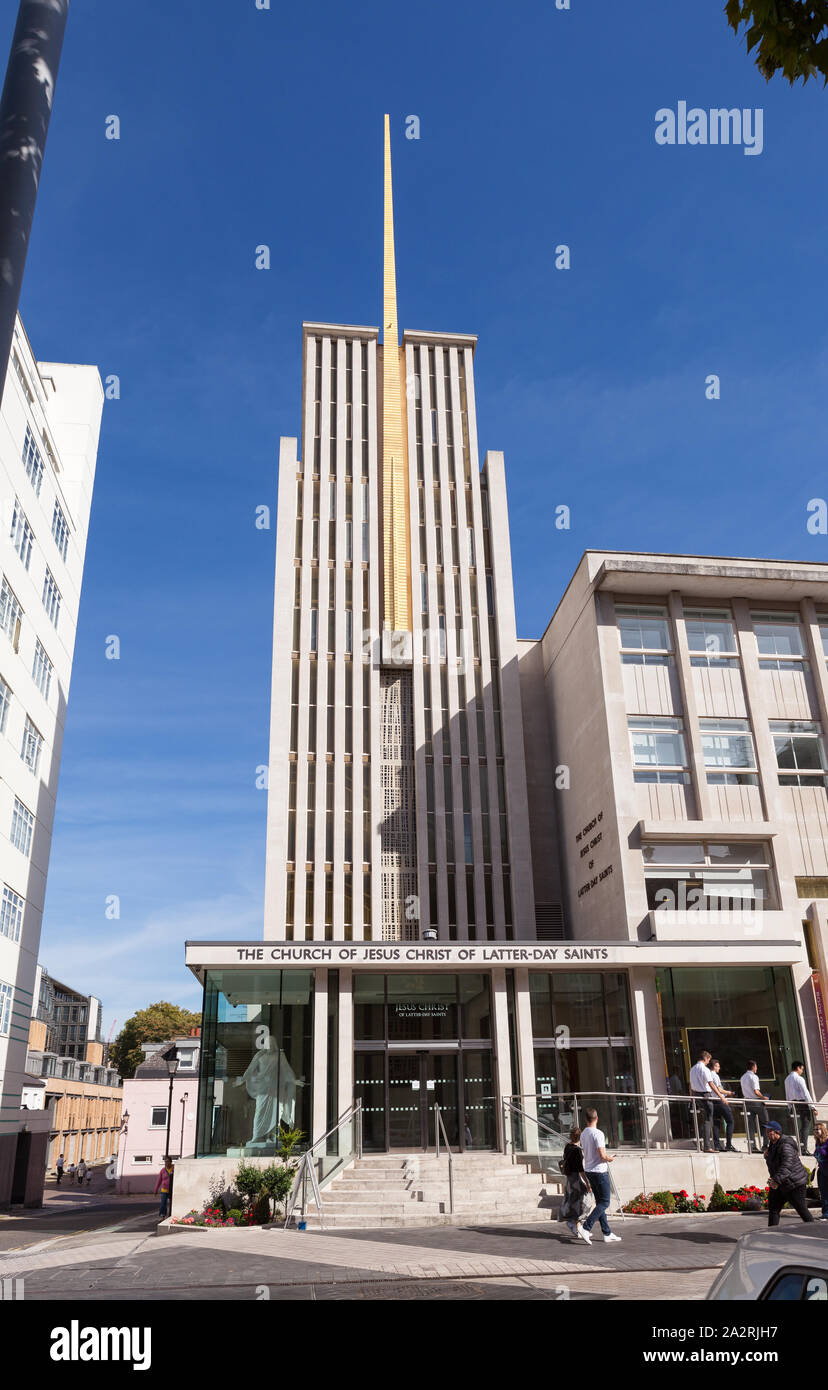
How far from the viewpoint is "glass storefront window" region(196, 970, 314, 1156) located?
23.1 metres

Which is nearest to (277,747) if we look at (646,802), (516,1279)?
(646,802)

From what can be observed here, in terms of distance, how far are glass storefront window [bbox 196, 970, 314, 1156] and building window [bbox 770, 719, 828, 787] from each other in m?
16.9

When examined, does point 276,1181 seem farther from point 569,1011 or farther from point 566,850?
point 566,850

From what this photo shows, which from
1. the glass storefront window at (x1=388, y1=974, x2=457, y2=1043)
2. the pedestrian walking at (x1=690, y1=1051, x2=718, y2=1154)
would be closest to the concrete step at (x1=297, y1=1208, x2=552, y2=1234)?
the pedestrian walking at (x1=690, y1=1051, x2=718, y2=1154)

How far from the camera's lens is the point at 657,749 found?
104ft

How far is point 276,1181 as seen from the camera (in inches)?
795

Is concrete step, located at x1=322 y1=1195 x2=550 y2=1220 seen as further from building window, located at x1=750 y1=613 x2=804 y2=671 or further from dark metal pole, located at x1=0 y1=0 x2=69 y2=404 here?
building window, located at x1=750 y1=613 x2=804 y2=671

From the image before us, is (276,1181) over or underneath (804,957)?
underneath

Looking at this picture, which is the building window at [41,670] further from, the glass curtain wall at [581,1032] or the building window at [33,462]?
the glass curtain wall at [581,1032]

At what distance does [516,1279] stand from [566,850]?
85.2 ft

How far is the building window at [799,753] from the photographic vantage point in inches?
1262

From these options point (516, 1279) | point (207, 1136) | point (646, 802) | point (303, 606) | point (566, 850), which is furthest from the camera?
point (303, 606)

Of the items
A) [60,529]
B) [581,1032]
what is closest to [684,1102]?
[581,1032]

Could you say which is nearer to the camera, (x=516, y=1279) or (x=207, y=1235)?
(x=516, y=1279)
